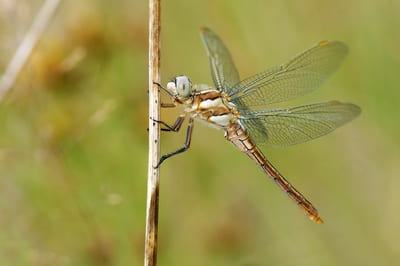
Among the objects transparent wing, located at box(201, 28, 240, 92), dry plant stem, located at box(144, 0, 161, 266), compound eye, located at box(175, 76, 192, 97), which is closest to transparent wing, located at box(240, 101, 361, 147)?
transparent wing, located at box(201, 28, 240, 92)

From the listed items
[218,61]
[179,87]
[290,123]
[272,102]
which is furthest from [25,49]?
[290,123]

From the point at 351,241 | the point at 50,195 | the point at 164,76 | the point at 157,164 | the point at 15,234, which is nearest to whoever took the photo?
the point at 157,164

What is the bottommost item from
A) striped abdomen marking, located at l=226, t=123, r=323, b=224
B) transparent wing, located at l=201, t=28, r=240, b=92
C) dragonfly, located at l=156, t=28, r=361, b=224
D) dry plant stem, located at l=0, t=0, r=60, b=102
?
striped abdomen marking, located at l=226, t=123, r=323, b=224

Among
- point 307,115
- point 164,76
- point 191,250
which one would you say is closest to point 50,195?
point 191,250

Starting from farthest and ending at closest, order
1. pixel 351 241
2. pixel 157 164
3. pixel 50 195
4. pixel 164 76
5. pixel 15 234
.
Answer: pixel 164 76
pixel 351 241
pixel 50 195
pixel 15 234
pixel 157 164

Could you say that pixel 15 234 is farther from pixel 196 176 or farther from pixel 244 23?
pixel 244 23

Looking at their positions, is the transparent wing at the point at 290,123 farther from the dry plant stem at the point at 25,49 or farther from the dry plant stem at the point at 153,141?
the dry plant stem at the point at 25,49

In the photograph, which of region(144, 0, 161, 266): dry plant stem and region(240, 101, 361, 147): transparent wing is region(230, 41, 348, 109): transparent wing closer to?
region(240, 101, 361, 147): transparent wing

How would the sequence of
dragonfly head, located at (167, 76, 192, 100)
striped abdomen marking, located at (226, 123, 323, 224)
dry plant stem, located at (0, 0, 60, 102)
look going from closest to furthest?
1. dragonfly head, located at (167, 76, 192, 100)
2. dry plant stem, located at (0, 0, 60, 102)
3. striped abdomen marking, located at (226, 123, 323, 224)
